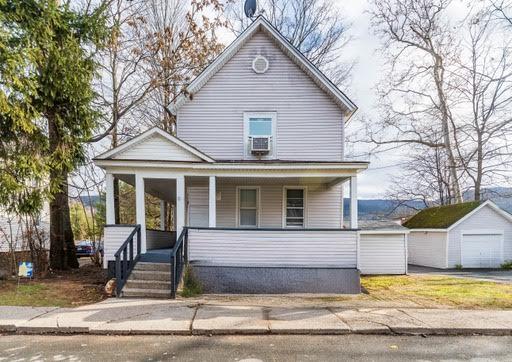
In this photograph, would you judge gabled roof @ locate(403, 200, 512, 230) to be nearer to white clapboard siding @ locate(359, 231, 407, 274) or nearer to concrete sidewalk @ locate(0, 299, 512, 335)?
white clapboard siding @ locate(359, 231, 407, 274)

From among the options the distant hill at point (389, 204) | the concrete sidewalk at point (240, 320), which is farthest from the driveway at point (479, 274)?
the concrete sidewalk at point (240, 320)

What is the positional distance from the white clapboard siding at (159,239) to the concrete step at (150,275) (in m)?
2.03

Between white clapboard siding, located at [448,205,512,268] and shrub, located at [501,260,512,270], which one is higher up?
white clapboard siding, located at [448,205,512,268]

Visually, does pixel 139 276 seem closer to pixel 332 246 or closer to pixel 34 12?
pixel 332 246

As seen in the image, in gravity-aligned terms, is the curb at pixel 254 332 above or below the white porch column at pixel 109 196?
below

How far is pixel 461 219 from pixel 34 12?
1962 centimetres

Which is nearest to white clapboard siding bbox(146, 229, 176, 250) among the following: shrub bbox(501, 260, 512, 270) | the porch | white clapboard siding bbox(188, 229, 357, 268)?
the porch

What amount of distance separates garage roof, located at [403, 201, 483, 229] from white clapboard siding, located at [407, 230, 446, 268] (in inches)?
18.3

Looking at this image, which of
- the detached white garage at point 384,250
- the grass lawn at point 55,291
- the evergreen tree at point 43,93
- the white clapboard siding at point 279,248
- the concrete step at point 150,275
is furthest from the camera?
the detached white garage at point 384,250

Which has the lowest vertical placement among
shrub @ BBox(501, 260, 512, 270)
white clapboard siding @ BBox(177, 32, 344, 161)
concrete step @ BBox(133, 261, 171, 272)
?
shrub @ BBox(501, 260, 512, 270)

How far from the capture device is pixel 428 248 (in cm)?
2003

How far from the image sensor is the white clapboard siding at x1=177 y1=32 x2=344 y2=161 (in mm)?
13117

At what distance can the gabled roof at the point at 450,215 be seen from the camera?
60.9 ft

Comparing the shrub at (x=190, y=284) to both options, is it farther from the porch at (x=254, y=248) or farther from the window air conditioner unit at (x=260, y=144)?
the window air conditioner unit at (x=260, y=144)
